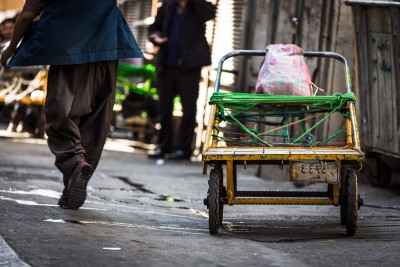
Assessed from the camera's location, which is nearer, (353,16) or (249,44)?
(353,16)

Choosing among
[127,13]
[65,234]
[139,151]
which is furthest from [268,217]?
[127,13]

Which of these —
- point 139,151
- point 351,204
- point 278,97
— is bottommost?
point 139,151

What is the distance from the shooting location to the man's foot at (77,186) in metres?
8.05

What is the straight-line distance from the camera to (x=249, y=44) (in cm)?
1502

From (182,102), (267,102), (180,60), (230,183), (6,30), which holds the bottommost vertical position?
(182,102)

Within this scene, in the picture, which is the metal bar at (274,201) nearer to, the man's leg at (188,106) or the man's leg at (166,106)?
the man's leg at (188,106)

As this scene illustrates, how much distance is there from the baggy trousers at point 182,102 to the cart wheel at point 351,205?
8.30 meters

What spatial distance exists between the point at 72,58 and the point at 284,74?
147 centimetres

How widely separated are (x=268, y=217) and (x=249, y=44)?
683cm

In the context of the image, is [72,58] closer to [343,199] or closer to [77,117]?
[77,117]

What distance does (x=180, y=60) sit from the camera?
15.4 meters

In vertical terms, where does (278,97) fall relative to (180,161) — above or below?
above

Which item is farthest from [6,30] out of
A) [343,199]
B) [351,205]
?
[351,205]

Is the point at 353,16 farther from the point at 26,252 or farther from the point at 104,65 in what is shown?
the point at 26,252
